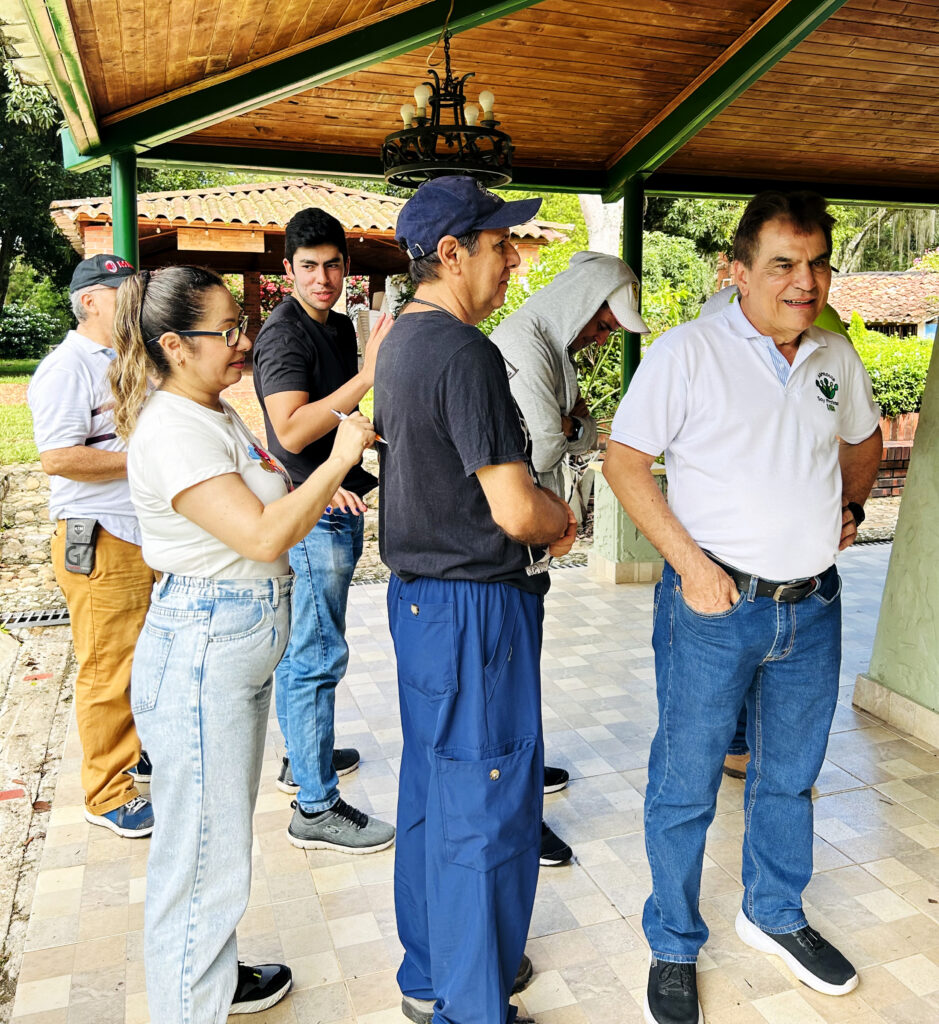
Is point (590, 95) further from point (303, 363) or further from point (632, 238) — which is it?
point (303, 363)

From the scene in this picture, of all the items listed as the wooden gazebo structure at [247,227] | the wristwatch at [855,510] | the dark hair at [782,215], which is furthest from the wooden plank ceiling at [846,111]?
the wooden gazebo structure at [247,227]

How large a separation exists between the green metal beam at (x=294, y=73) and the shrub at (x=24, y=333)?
736 inches

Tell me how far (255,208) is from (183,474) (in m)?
11.4

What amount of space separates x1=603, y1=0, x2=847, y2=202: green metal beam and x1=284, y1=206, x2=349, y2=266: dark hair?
267cm

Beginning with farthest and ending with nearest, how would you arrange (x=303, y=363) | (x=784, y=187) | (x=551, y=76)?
(x=784, y=187)
(x=551, y=76)
(x=303, y=363)

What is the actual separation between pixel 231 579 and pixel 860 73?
489cm

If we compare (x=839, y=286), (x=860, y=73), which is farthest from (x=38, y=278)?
(x=860, y=73)

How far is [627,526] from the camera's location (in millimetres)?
6047

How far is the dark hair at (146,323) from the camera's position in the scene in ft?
5.80

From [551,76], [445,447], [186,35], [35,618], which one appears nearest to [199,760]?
[445,447]

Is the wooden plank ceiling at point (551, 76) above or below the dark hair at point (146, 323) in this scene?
above

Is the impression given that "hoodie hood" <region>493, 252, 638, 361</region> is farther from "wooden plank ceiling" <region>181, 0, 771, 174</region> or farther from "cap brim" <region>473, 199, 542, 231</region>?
"wooden plank ceiling" <region>181, 0, 771, 174</region>

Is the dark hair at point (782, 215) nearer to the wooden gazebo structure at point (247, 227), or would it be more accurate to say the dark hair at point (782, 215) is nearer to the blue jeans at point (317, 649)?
the blue jeans at point (317, 649)

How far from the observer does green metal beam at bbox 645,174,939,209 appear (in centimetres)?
620
